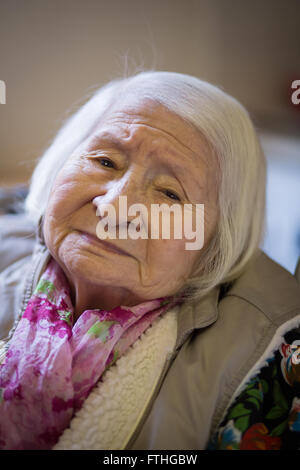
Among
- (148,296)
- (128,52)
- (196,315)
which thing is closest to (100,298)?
(148,296)

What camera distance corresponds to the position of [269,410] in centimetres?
85

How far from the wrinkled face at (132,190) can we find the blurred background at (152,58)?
1.76 feet

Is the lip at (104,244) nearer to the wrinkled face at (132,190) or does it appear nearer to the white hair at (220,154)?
the wrinkled face at (132,190)

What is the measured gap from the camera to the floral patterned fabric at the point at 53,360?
2.52 feet

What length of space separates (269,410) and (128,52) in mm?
1368

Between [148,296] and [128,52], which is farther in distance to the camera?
[128,52]

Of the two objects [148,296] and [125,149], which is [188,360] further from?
[125,149]

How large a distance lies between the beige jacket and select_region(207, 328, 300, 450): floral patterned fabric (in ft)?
0.09

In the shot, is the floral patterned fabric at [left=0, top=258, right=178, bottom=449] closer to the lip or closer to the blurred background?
the lip

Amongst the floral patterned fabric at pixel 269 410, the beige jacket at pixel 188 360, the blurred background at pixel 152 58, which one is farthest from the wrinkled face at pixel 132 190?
the blurred background at pixel 152 58

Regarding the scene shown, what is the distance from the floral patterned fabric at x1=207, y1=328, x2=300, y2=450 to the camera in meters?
0.78

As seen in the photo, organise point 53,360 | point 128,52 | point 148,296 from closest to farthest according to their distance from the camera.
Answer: point 53,360, point 148,296, point 128,52

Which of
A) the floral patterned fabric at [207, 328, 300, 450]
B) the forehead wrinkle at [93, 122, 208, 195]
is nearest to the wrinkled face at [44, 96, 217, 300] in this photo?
the forehead wrinkle at [93, 122, 208, 195]

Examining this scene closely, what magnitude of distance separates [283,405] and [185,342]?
0.85ft
